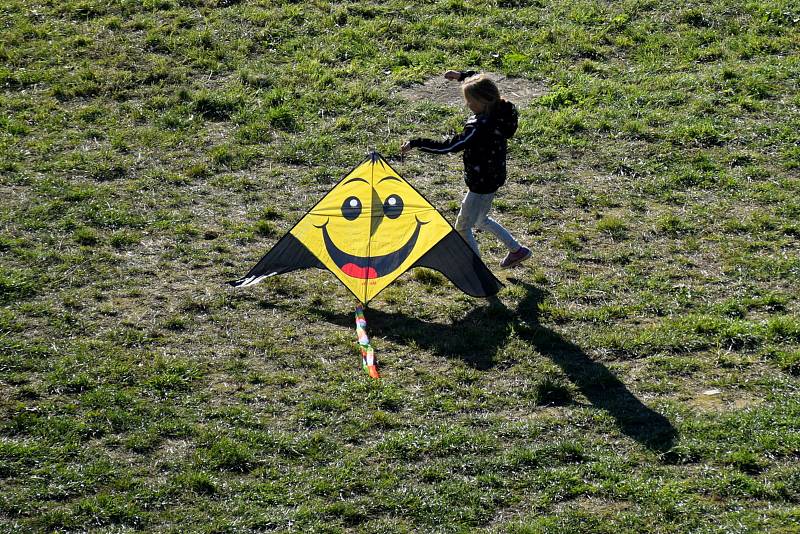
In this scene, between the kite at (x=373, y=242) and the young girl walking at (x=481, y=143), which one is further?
the kite at (x=373, y=242)

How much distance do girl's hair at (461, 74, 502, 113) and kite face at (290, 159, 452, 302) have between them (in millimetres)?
1019

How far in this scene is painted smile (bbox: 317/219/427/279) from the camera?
30.5ft

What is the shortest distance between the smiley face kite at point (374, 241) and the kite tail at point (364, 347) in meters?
0.14

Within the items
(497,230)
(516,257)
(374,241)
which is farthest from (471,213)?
(374,241)

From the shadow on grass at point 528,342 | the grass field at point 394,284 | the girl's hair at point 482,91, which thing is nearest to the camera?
the grass field at point 394,284

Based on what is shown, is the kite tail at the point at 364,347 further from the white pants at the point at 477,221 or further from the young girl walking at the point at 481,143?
the young girl walking at the point at 481,143

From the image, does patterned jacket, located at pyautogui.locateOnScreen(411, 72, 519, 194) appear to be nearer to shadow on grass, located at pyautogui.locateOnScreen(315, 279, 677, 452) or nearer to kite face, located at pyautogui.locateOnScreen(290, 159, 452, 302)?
kite face, located at pyautogui.locateOnScreen(290, 159, 452, 302)

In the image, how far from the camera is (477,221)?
951cm

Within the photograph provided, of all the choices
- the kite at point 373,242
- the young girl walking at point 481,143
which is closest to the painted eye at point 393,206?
the kite at point 373,242

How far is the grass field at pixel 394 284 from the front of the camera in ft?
23.5

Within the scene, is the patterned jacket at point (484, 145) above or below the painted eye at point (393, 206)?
above

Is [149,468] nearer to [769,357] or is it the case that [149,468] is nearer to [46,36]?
[769,357]

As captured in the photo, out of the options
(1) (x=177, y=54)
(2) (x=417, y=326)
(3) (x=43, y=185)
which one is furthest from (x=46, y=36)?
(2) (x=417, y=326)

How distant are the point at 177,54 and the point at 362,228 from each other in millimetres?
6234
